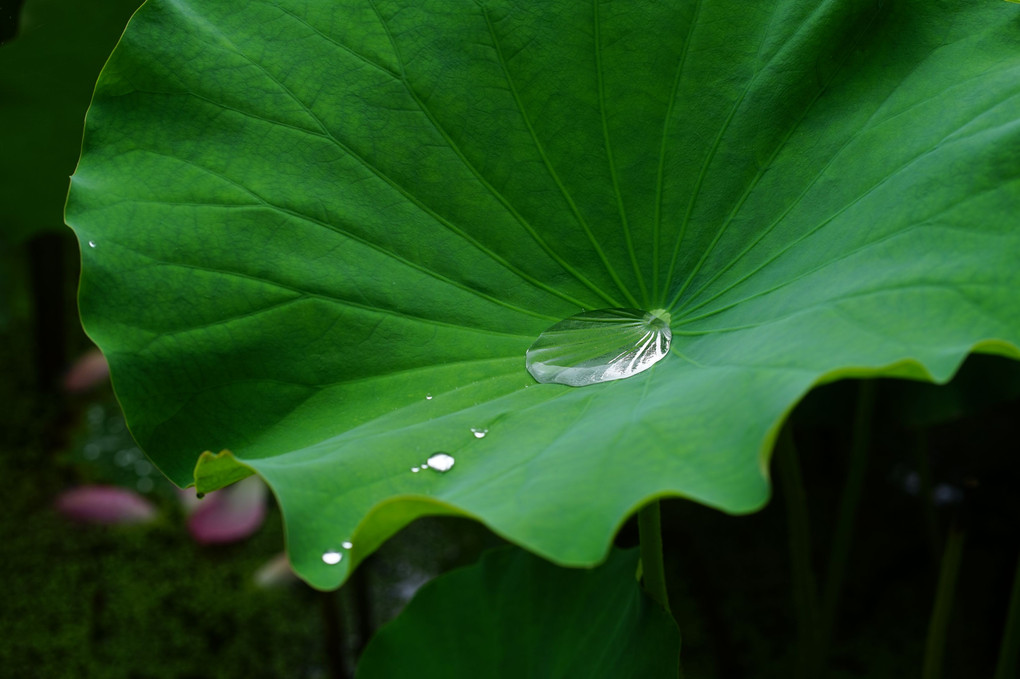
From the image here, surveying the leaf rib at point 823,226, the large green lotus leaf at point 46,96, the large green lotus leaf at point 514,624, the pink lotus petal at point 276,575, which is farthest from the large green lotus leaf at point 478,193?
the pink lotus petal at point 276,575

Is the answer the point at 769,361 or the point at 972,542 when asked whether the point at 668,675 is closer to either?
the point at 769,361

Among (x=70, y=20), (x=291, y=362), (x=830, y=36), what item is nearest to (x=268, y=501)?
(x=70, y=20)

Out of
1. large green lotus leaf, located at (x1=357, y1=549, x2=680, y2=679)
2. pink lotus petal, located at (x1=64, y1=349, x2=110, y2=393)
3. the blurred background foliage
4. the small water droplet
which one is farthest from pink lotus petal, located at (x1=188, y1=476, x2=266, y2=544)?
the small water droplet

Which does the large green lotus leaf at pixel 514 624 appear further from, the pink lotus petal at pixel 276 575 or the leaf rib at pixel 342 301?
the pink lotus petal at pixel 276 575

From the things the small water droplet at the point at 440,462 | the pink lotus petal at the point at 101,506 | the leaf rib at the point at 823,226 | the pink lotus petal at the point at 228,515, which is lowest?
the pink lotus petal at the point at 101,506

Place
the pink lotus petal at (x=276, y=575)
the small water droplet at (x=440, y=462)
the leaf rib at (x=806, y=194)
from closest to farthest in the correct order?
1. the small water droplet at (x=440, y=462)
2. the leaf rib at (x=806, y=194)
3. the pink lotus petal at (x=276, y=575)

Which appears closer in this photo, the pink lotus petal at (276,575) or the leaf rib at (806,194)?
the leaf rib at (806,194)

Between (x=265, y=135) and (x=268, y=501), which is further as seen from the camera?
(x=268, y=501)
